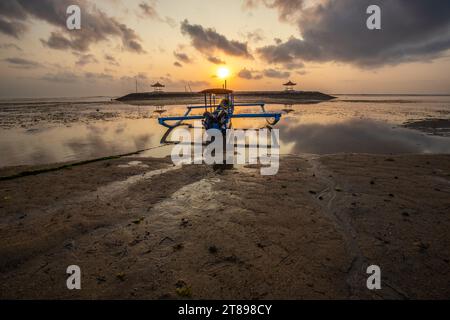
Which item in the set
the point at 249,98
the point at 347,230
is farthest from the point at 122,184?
the point at 249,98

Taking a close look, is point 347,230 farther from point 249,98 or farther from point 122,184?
point 249,98

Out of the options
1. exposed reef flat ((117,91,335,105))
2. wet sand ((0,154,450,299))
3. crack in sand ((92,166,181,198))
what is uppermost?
exposed reef flat ((117,91,335,105))

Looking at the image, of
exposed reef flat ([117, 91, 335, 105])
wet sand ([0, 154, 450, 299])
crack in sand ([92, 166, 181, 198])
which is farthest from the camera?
exposed reef flat ([117, 91, 335, 105])

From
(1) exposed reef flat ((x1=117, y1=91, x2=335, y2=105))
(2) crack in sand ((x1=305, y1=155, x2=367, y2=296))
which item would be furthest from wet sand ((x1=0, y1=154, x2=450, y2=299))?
(1) exposed reef flat ((x1=117, y1=91, x2=335, y2=105))

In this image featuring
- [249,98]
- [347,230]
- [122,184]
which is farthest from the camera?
[249,98]

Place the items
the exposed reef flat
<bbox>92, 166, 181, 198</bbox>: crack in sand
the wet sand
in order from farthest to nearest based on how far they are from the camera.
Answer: the exposed reef flat < <bbox>92, 166, 181, 198</bbox>: crack in sand < the wet sand

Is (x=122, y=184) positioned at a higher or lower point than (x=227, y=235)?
higher

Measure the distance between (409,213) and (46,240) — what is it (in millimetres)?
8834

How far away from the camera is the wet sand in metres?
3.67

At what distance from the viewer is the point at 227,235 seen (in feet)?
16.6

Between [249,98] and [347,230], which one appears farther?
[249,98]

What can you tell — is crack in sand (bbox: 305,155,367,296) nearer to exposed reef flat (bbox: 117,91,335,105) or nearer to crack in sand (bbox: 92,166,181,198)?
crack in sand (bbox: 92,166,181,198)

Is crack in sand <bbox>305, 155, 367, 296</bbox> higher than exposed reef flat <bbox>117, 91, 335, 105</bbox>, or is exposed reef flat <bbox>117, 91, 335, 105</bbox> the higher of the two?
exposed reef flat <bbox>117, 91, 335, 105</bbox>
